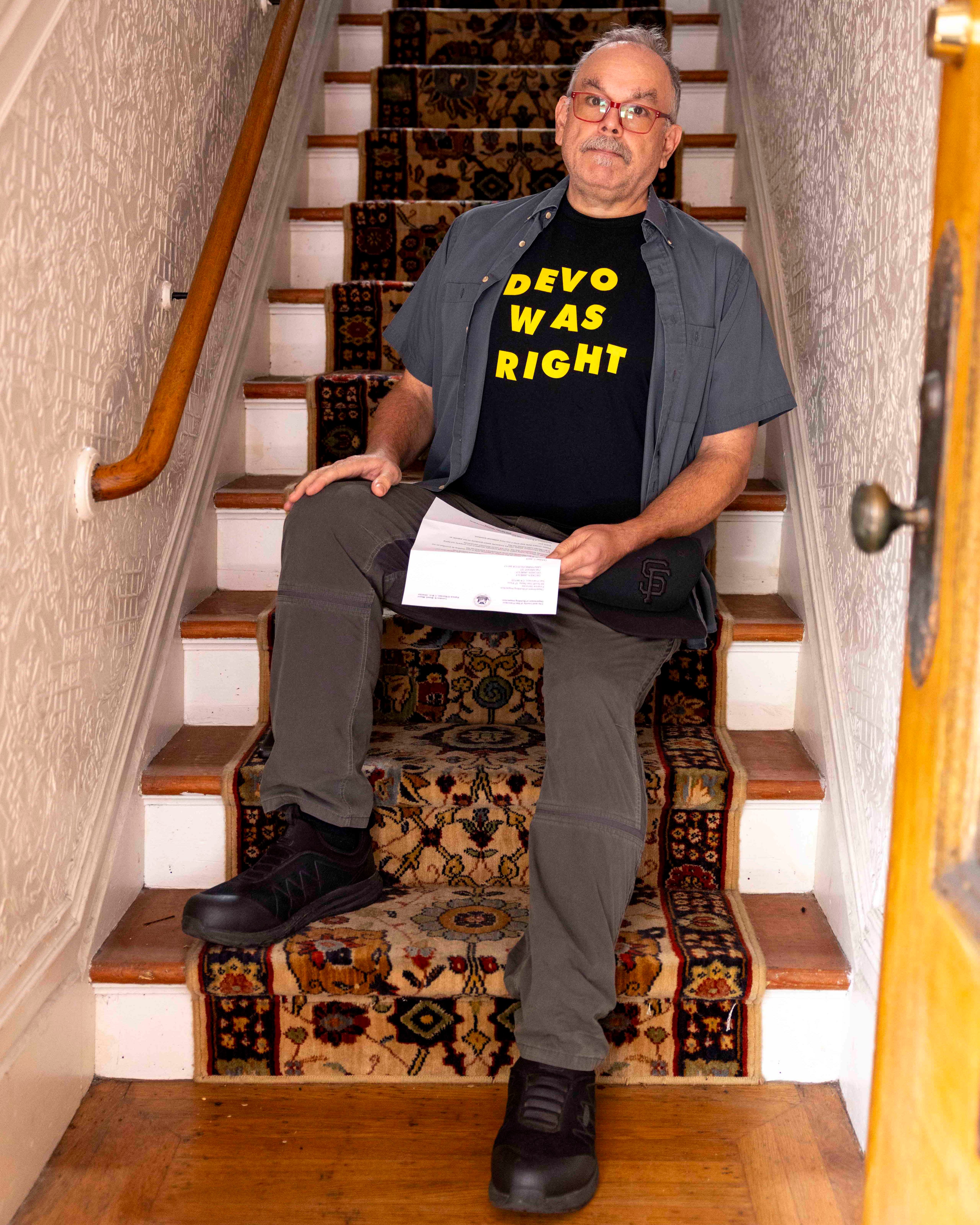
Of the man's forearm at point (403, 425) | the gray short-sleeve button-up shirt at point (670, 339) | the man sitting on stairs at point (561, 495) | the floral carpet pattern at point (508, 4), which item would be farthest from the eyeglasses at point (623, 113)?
the floral carpet pattern at point (508, 4)

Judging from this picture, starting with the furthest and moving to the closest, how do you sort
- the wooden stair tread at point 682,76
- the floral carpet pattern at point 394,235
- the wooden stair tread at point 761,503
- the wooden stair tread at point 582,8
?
the wooden stair tread at point 582,8
the wooden stair tread at point 682,76
the floral carpet pattern at point 394,235
the wooden stair tread at point 761,503

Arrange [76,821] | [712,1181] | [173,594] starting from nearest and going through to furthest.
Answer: [712,1181], [76,821], [173,594]

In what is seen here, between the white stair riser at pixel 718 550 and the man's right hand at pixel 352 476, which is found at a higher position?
the man's right hand at pixel 352 476

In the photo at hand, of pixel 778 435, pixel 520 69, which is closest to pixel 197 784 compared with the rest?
pixel 778 435

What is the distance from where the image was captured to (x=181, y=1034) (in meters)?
1.47

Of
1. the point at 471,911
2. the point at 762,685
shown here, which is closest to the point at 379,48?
the point at 762,685

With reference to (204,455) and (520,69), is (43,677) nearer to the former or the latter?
(204,455)

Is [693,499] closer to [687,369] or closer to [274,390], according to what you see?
[687,369]

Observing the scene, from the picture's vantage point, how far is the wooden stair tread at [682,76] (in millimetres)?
2639

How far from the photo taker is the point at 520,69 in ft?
8.83

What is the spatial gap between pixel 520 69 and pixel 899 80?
156 cm

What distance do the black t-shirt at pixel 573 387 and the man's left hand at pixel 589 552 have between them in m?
0.22

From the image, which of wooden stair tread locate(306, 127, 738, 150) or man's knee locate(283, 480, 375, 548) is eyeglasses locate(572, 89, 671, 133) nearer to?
man's knee locate(283, 480, 375, 548)

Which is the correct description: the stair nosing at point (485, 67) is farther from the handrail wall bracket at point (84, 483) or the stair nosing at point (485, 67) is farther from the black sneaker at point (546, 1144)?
the black sneaker at point (546, 1144)
